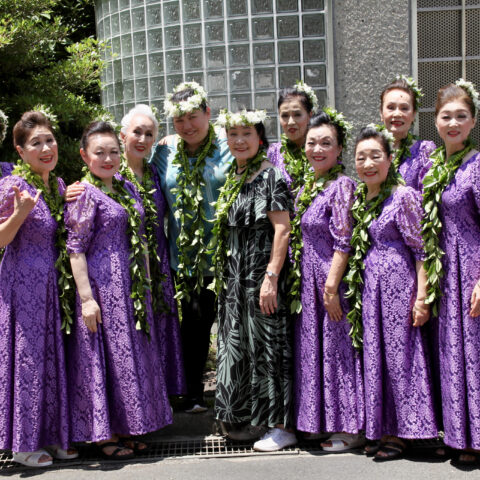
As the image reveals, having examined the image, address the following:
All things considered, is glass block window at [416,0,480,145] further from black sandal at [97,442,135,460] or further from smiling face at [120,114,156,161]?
black sandal at [97,442,135,460]

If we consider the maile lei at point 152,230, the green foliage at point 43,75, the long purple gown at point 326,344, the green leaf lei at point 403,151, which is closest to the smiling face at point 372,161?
the long purple gown at point 326,344

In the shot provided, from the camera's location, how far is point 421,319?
146 inches

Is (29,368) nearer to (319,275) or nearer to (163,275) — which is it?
(163,275)

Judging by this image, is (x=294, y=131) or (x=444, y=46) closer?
(x=294, y=131)

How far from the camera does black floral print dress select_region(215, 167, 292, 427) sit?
4.00 m

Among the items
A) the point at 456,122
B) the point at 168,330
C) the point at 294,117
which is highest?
the point at 294,117

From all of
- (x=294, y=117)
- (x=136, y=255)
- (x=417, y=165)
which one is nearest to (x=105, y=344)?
(x=136, y=255)

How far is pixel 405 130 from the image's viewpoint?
429 centimetres

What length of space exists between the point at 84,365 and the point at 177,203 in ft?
4.11

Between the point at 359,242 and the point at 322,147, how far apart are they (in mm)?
627

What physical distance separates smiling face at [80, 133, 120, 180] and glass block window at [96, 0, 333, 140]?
2.36 metres

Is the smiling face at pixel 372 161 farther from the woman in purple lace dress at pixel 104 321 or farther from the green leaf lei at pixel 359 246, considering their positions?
the woman in purple lace dress at pixel 104 321

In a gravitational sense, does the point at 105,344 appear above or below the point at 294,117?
below

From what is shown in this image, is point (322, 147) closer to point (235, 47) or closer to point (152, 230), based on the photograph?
point (152, 230)
